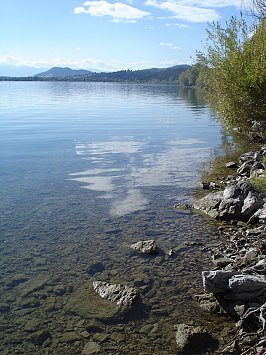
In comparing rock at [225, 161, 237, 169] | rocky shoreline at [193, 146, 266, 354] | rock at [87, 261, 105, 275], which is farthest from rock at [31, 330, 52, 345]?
rock at [225, 161, 237, 169]

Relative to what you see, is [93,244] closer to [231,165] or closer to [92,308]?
[92,308]

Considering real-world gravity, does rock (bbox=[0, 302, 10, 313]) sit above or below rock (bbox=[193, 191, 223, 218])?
below

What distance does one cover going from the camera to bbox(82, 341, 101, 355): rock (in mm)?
8578

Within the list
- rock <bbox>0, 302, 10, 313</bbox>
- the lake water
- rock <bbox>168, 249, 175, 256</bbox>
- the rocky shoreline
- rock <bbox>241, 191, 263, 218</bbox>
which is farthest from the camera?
rock <bbox>241, 191, 263, 218</bbox>

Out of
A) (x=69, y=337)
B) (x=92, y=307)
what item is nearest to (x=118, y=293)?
(x=92, y=307)

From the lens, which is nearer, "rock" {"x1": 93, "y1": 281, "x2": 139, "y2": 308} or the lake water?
the lake water

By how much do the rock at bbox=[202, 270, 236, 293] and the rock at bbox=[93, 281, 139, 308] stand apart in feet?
6.26

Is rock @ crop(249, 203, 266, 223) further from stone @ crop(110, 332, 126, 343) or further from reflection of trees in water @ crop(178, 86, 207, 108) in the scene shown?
reflection of trees in water @ crop(178, 86, 207, 108)

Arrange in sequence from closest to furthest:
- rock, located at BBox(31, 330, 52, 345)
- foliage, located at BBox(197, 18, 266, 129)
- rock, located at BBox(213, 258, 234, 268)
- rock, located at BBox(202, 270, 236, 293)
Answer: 1. rock, located at BBox(31, 330, 52, 345)
2. rock, located at BBox(202, 270, 236, 293)
3. rock, located at BBox(213, 258, 234, 268)
4. foliage, located at BBox(197, 18, 266, 129)

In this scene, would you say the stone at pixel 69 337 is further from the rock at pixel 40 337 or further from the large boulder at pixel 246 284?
the large boulder at pixel 246 284

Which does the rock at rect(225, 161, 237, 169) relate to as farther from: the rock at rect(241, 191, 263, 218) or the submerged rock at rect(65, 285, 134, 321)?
the submerged rock at rect(65, 285, 134, 321)

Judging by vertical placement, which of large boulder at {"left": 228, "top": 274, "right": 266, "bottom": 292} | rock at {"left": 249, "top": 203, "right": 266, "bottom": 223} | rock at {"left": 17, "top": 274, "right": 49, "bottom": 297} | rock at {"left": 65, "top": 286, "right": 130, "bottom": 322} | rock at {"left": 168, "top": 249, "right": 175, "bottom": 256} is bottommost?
rock at {"left": 65, "top": 286, "right": 130, "bottom": 322}

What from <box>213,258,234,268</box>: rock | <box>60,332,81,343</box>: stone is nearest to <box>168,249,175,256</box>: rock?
<box>213,258,234,268</box>: rock

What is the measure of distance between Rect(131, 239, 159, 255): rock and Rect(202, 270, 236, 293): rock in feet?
11.0
